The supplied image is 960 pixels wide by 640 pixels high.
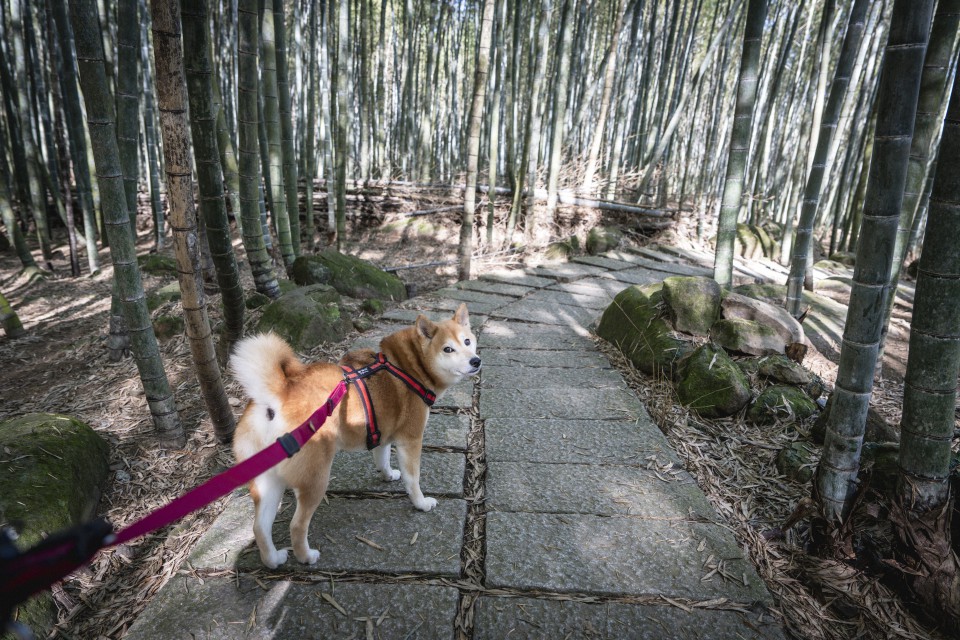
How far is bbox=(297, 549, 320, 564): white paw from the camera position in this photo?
1.67 meters

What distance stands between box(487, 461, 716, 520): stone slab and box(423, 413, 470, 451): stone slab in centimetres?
26

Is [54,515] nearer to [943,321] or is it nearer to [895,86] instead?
[943,321]

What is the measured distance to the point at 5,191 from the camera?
20.3 ft

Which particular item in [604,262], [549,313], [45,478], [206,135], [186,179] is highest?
[206,135]

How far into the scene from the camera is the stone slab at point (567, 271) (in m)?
6.35

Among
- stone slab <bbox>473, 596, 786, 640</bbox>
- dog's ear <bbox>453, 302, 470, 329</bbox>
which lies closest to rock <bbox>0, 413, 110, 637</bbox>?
stone slab <bbox>473, 596, 786, 640</bbox>

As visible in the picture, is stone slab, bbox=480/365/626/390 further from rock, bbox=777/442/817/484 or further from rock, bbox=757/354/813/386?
rock, bbox=777/442/817/484

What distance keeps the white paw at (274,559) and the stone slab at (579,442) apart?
1.02m

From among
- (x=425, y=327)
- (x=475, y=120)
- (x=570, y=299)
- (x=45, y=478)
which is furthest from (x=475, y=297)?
(x=45, y=478)

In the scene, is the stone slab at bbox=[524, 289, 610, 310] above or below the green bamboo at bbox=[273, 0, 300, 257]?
below

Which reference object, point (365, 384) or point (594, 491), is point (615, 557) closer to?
point (594, 491)

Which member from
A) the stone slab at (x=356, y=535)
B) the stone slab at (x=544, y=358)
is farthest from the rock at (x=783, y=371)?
the stone slab at (x=356, y=535)

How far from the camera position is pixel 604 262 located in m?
7.09

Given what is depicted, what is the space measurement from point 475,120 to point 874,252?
179 inches
